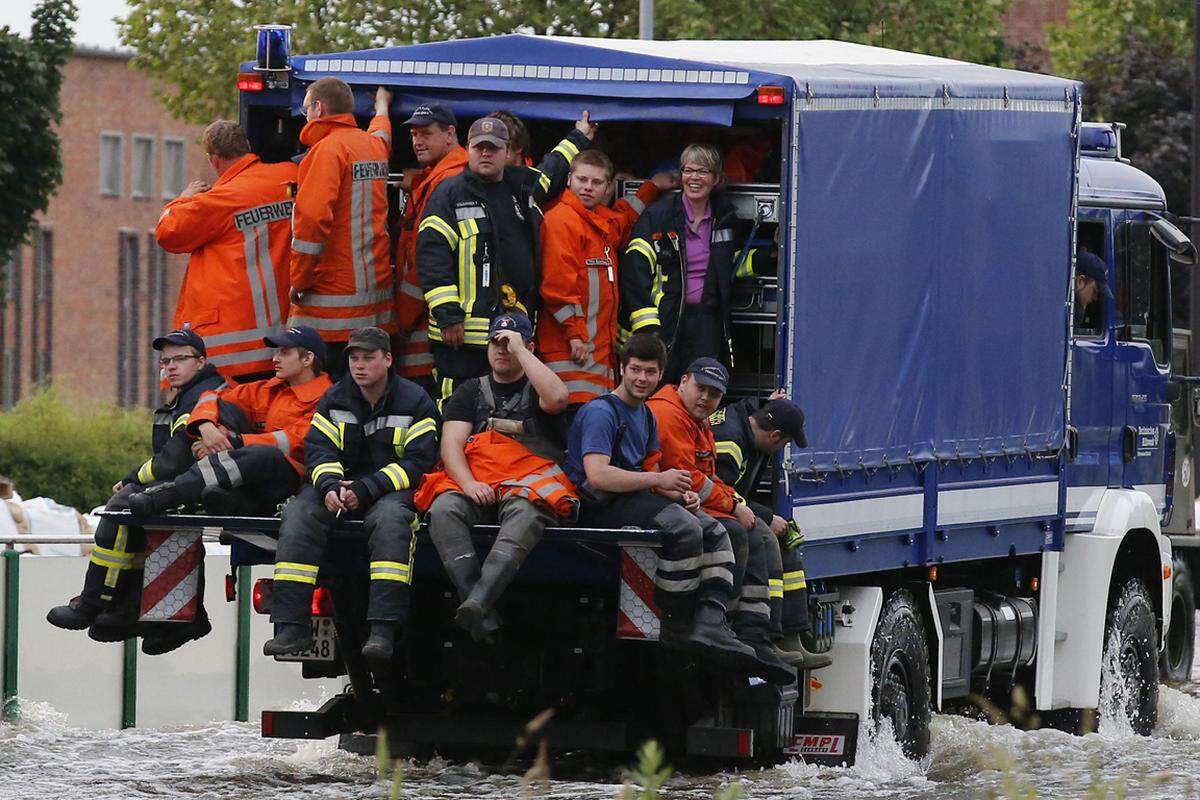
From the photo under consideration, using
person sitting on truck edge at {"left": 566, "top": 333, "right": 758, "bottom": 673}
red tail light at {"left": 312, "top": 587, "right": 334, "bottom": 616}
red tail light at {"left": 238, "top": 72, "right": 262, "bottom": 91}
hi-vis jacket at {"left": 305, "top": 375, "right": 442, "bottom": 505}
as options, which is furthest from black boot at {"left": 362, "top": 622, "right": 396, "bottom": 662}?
red tail light at {"left": 238, "top": 72, "right": 262, "bottom": 91}

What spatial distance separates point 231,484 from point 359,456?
52cm

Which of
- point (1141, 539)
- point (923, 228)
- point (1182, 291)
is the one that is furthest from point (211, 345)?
point (1182, 291)

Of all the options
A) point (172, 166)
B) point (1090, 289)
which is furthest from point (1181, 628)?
point (172, 166)

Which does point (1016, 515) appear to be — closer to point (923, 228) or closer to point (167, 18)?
point (923, 228)

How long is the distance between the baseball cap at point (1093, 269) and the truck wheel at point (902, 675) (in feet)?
8.42

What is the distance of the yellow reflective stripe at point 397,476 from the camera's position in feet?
34.5

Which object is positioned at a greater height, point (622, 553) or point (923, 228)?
point (923, 228)

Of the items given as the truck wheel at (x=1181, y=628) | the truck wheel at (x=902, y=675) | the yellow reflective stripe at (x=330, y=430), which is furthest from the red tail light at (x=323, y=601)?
the truck wheel at (x=1181, y=628)

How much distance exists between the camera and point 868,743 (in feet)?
38.2

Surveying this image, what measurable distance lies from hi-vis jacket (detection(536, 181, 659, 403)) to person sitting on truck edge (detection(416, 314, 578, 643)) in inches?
18.6

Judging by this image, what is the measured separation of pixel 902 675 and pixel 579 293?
7.81 feet

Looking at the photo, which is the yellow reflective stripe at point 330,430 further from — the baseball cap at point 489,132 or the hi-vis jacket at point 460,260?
the baseball cap at point 489,132

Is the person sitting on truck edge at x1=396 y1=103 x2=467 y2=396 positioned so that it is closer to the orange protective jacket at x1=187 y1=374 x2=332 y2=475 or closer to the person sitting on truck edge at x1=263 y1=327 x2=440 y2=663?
the orange protective jacket at x1=187 y1=374 x2=332 y2=475

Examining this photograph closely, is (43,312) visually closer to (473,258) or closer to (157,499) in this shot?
(473,258)
